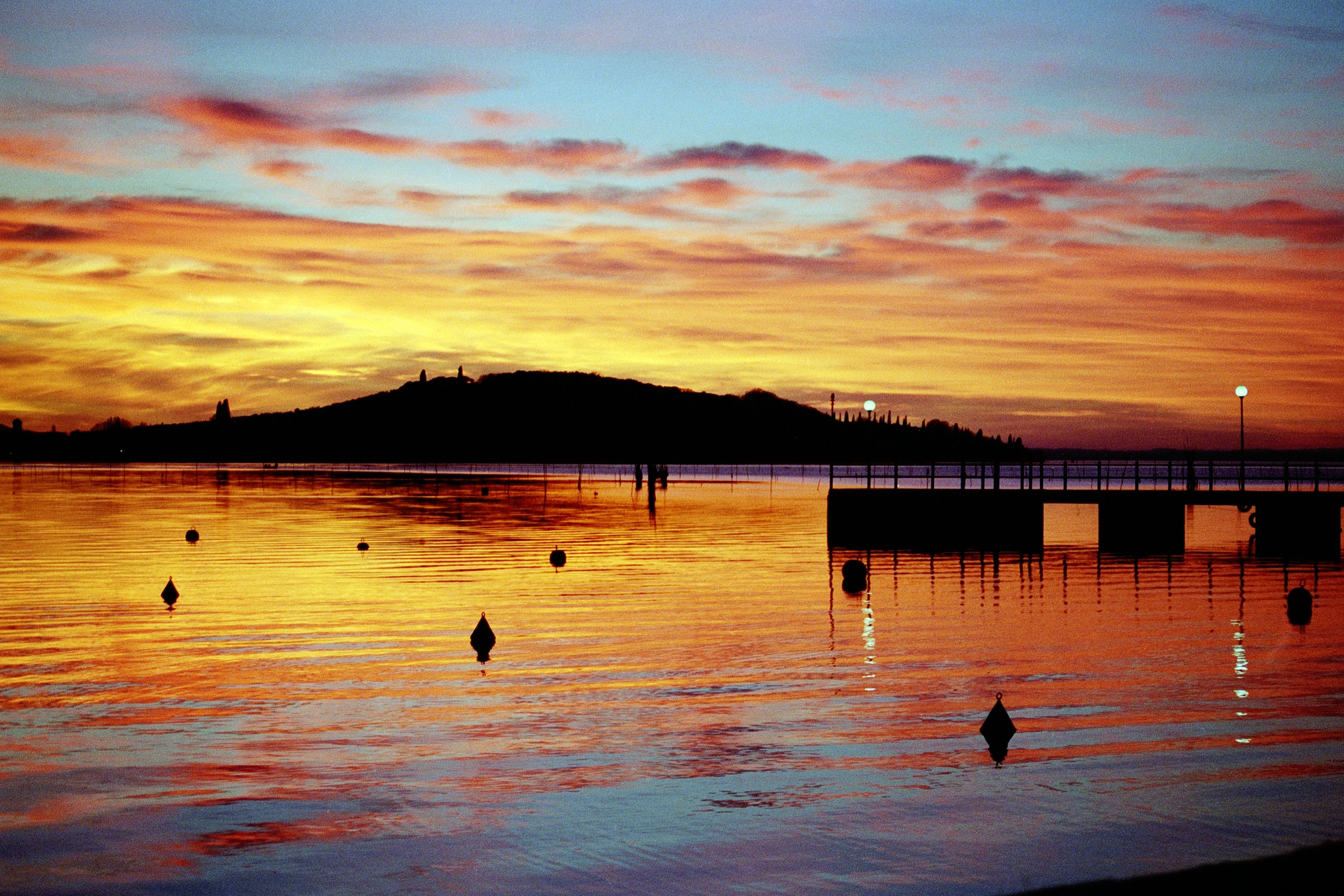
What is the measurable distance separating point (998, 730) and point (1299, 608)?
50.8 ft

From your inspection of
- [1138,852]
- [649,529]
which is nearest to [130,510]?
[649,529]

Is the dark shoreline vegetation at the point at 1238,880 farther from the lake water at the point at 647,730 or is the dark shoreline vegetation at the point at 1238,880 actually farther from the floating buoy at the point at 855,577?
the floating buoy at the point at 855,577

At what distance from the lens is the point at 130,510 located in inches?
2687

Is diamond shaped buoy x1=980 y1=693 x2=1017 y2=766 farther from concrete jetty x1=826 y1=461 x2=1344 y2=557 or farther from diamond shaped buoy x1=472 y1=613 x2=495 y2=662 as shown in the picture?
concrete jetty x1=826 y1=461 x2=1344 y2=557

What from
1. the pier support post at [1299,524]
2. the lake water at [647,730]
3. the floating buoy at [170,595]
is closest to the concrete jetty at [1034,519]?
the pier support post at [1299,524]

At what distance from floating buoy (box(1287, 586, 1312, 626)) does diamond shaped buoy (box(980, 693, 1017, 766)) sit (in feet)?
48.2

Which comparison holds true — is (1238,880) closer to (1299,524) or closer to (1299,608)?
(1299,608)

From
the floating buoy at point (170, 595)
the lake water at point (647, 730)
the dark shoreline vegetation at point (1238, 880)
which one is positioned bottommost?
the lake water at point (647, 730)

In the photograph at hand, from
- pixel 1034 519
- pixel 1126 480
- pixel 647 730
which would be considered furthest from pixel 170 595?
pixel 1126 480

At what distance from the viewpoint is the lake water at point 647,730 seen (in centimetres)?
1144

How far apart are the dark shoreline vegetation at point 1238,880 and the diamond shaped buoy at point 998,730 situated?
510cm

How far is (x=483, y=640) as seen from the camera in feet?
72.6

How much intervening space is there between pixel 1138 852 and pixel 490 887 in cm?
590

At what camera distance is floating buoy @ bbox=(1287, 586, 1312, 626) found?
2703 cm
